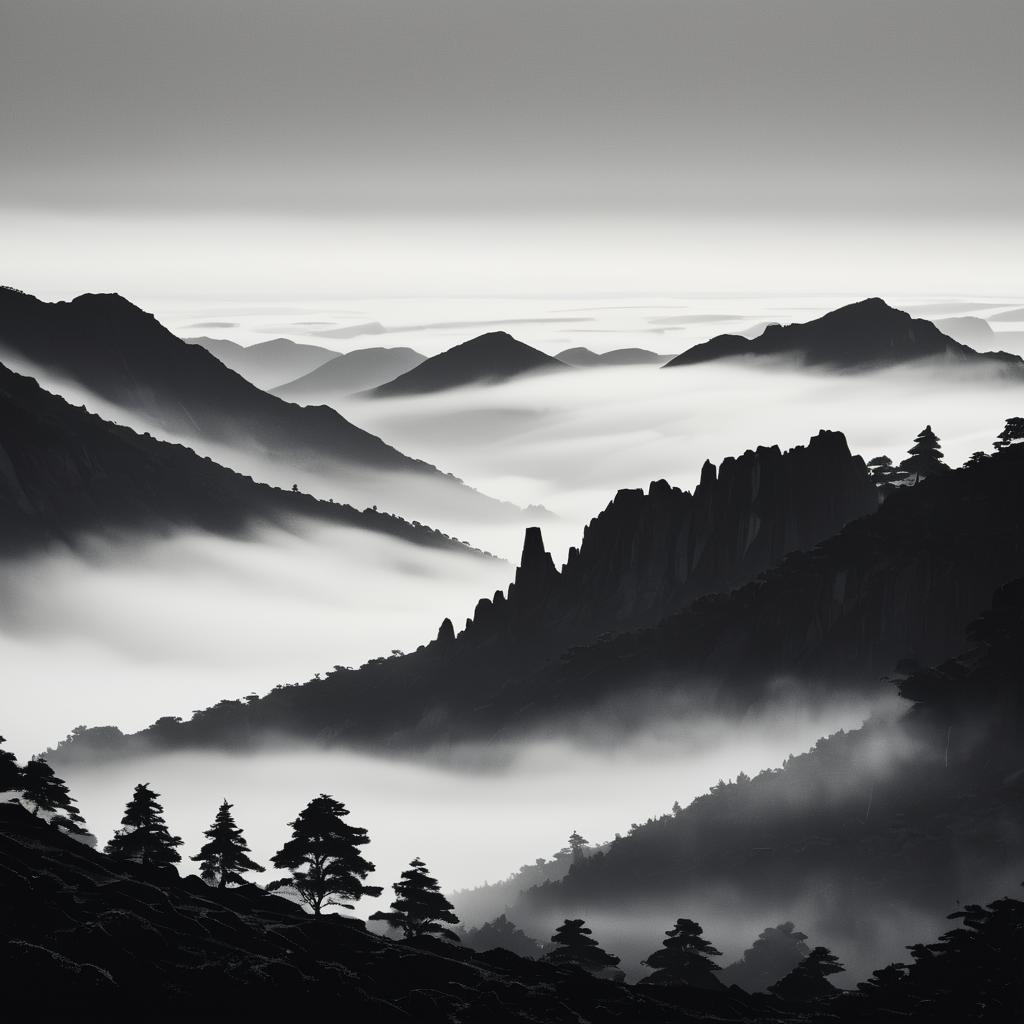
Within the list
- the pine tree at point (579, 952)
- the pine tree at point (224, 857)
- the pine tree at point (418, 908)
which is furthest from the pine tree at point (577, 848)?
the pine tree at point (224, 857)

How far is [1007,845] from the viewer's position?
126m

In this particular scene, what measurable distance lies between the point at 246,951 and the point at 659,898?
7610 centimetres

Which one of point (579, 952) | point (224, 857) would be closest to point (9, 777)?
point (224, 857)

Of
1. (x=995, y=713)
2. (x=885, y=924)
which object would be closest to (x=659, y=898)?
(x=885, y=924)

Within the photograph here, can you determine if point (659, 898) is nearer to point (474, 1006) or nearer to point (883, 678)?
point (883, 678)

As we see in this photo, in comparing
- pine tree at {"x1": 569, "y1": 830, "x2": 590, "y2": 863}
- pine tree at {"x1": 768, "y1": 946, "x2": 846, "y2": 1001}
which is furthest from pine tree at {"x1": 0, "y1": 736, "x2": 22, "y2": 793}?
pine tree at {"x1": 569, "y1": 830, "x2": 590, "y2": 863}

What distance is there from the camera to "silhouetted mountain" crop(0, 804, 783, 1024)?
5609 cm

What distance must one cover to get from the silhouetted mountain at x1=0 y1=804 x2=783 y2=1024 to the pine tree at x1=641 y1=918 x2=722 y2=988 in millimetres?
11879

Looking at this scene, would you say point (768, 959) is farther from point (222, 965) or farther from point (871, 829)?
point (222, 965)

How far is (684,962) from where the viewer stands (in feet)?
302

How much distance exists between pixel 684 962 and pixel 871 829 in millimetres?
50047

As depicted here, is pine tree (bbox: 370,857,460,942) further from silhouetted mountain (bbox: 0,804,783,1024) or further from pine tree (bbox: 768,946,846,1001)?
pine tree (bbox: 768,946,846,1001)

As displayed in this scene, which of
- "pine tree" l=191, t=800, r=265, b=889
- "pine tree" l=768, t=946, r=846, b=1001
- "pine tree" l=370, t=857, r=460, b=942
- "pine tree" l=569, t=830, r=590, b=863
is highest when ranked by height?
"pine tree" l=569, t=830, r=590, b=863

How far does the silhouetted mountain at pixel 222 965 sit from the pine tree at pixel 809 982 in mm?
11112
